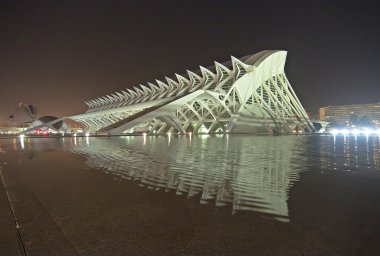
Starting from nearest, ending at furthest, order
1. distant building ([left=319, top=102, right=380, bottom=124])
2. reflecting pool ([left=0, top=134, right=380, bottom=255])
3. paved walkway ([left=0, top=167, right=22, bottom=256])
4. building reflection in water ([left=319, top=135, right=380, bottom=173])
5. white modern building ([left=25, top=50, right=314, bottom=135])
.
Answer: paved walkway ([left=0, top=167, right=22, bottom=256]) → reflecting pool ([left=0, top=134, right=380, bottom=255]) → building reflection in water ([left=319, top=135, right=380, bottom=173]) → white modern building ([left=25, top=50, right=314, bottom=135]) → distant building ([left=319, top=102, right=380, bottom=124])

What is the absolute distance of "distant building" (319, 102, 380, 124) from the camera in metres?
146

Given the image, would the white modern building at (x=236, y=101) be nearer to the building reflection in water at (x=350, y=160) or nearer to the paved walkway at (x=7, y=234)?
the building reflection in water at (x=350, y=160)

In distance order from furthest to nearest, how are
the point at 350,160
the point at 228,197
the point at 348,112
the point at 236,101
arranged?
the point at 348,112 → the point at 236,101 → the point at 350,160 → the point at 228,197

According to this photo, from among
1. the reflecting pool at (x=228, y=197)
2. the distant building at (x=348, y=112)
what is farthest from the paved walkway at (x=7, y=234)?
the distant building at (x=348, y=112)

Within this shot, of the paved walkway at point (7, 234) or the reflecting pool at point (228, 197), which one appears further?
the reflecting pool at point (228, 197)

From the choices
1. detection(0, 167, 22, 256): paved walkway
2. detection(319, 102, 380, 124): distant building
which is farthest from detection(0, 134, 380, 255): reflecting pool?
detection(319, 102, 380, 124): distant building

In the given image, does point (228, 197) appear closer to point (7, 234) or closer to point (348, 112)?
point (7, 234)

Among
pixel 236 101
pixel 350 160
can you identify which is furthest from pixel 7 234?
pixel 236 101

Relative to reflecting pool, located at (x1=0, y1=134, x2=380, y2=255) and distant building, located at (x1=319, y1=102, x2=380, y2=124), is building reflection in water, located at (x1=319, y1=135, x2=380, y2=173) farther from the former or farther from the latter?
distant building, located at (x1=319, y1=102, x2=380, y2=124)

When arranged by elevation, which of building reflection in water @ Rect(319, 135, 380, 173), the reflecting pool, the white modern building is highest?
the white modern building

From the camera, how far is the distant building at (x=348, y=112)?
14604cm

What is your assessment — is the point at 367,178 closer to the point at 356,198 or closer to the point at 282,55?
the point at 356,198

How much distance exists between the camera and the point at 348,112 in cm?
16250

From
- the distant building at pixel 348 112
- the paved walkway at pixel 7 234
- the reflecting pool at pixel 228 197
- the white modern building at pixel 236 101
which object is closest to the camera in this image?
the paved walkway at pixel 7 234
